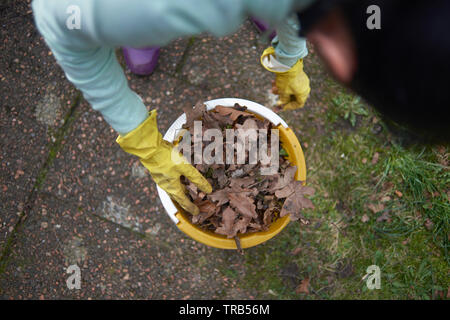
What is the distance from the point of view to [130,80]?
5.14 ft

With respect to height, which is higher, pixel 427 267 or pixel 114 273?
pixel 114 273

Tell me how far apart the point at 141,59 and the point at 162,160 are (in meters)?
0.59

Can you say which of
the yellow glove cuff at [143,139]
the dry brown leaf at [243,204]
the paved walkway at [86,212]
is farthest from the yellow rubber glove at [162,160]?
the paved walkway at [86,212]

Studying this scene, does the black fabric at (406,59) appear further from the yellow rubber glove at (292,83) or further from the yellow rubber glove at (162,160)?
the yellow rubber glove at (292,83)

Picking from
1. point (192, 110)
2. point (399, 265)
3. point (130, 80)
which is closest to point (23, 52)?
point (130, 80)

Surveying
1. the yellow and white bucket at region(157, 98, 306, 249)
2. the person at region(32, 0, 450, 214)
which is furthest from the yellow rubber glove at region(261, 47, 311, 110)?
the person at region(32, 0, 450, 214)

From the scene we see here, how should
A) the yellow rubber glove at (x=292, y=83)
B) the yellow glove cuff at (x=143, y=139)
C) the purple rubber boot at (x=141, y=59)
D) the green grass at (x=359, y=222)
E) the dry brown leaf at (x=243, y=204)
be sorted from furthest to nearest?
the green grass at (x=359, y=222) → the purple rubber boot at (x=141, y=59) → the yellow rubber glove at (x=292, y=83) → the dry brown leaf at (x=243, y=204) → the yellow glove cuff at (x=143, y=139)

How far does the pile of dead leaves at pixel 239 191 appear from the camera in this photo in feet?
3.75

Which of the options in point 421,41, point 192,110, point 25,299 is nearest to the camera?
point 421,41

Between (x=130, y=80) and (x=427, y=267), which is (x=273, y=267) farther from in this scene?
(x=130, y=80)

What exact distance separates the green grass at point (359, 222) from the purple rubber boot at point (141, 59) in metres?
0.71

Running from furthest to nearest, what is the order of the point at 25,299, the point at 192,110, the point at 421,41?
the point at 25,299 < the point at 192,110 < the point at 421,41

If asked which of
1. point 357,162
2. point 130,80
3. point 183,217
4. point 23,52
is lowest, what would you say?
point 357,162
